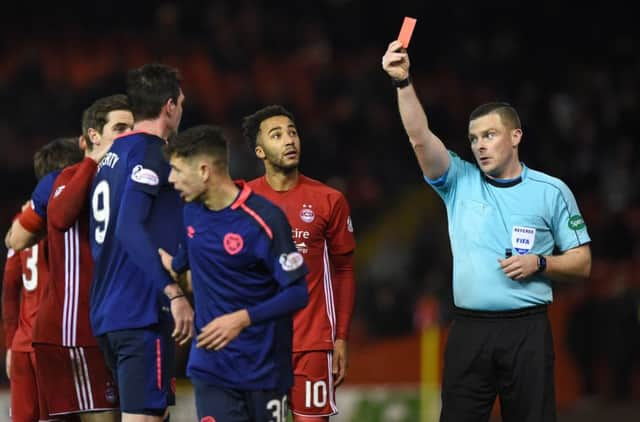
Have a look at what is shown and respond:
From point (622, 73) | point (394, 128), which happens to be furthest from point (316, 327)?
point (622, 73)

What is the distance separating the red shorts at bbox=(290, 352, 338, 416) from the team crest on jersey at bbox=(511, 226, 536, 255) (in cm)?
132

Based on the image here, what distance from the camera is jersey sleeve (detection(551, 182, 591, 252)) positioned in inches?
233

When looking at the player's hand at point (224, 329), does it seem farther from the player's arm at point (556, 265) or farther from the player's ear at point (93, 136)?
the player's ear at point (93, 136)

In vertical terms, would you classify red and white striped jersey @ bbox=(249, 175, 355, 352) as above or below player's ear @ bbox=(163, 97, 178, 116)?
below

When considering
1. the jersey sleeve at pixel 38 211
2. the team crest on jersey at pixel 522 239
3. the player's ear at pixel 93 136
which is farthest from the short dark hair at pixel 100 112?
the team crest on jersey at pixel 522 239

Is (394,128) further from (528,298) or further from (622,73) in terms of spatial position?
(528,298)

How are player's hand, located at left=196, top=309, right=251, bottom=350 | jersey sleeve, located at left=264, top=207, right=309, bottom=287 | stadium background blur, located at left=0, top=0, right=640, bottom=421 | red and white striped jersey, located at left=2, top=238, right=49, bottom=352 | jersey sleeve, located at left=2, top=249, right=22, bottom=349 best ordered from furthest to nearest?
stadium background blur, located at left=0, top=0, right=640, bottom=421, jersey sleeve, located at left=2, top=249, right=22, bottom=349, red and white striped jersey, located at left=2, top=238, right=49, bottom=352, jersey sleeve, located at left=264, top=207, right=309, bottom=287, player's hand, located at left=196, top=309, right=251, bottom=350

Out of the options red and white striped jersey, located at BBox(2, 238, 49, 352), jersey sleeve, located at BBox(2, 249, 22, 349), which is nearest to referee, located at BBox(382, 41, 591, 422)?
red and white striped jersey, located at BBox(2, 238, 49, 352)

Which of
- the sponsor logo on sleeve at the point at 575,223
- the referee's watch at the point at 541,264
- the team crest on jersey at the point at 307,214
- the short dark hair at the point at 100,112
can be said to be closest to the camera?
the referee's watch at the point at 541,264

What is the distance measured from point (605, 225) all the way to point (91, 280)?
31.0 ft

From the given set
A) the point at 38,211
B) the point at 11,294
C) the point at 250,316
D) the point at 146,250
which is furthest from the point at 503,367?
the point at 11,294

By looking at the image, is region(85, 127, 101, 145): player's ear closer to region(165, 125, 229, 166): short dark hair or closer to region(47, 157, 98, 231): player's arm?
region(47, 157, 98, 231): player's arm

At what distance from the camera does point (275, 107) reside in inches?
263

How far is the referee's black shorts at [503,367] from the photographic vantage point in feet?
19.0
